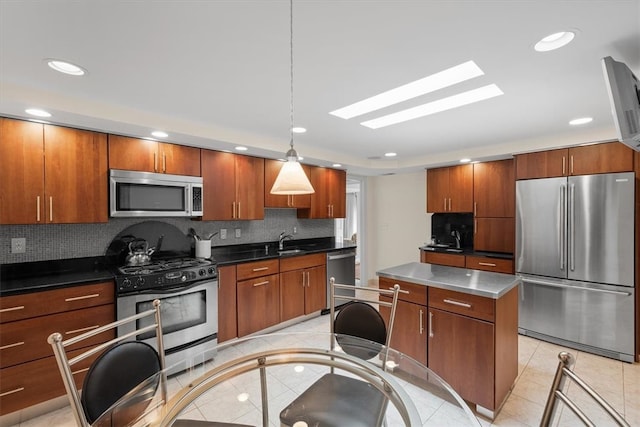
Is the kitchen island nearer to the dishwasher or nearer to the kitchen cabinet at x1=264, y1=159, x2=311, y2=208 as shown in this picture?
the dishwasher

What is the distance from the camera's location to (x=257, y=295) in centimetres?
341

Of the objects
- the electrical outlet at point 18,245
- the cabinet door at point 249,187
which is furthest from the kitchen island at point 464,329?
the electrical outlet at point 18,245

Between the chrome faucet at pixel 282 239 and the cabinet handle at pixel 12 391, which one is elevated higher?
the chrome faucet at pixel 282 239

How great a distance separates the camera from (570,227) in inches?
125

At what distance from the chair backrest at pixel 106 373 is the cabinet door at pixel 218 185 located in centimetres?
188

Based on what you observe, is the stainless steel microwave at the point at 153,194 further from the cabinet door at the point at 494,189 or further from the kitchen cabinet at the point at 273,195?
the cabinet door at the point at 494,189

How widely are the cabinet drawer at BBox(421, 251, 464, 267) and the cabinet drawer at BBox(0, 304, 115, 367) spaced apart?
13.3 ft

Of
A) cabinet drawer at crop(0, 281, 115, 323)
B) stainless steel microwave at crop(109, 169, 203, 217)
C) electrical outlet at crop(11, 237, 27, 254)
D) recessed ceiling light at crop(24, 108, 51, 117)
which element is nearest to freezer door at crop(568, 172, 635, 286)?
stainless steel microwave at crop(109, 169, 203, 217)

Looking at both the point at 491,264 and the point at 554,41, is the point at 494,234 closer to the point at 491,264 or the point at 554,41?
the point at 491,264

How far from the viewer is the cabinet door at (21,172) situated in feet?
7.16

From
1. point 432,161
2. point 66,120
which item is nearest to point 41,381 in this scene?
point 66,120

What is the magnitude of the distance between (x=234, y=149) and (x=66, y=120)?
148cm

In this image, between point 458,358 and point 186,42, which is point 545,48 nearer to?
point 186,42

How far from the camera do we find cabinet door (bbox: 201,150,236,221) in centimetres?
334
